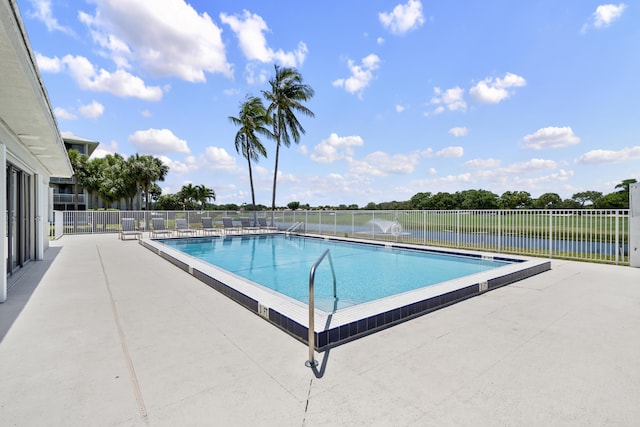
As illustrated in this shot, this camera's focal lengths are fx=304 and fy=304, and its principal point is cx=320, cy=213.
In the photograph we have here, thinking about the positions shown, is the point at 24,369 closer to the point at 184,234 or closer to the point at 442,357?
the point at 442,357

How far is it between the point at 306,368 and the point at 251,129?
63.0 ft

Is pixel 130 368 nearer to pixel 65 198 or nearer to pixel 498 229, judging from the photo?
pixel 498 229

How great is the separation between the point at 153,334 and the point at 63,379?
859mm

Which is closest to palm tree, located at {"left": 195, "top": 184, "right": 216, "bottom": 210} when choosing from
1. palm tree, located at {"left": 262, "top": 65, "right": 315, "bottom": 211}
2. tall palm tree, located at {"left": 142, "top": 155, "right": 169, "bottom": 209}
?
tall palm tree, located at {"left": 142, "top": 155, "right": 169, "bottom": 209}

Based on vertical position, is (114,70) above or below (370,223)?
above

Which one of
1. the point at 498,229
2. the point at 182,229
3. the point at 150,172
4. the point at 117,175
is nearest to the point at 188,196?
the point at 117,175

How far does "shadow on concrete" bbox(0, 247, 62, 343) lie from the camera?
353 centimetres

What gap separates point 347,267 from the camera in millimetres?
7613

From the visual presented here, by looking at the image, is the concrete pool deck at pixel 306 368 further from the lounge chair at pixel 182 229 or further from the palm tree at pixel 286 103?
the palm tree at pixel 286 103

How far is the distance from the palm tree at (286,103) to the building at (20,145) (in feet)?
39.7

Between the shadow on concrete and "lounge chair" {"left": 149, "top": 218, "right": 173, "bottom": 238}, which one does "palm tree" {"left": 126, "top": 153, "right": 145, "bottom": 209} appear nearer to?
"lounge chair" {"left": 149, "top": 218, "right": 173, "bottom": 238}

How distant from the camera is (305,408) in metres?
1.90

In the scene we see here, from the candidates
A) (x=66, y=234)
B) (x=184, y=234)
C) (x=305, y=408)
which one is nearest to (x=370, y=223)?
(x=184, y=234)

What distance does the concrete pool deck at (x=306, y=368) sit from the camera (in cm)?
186
